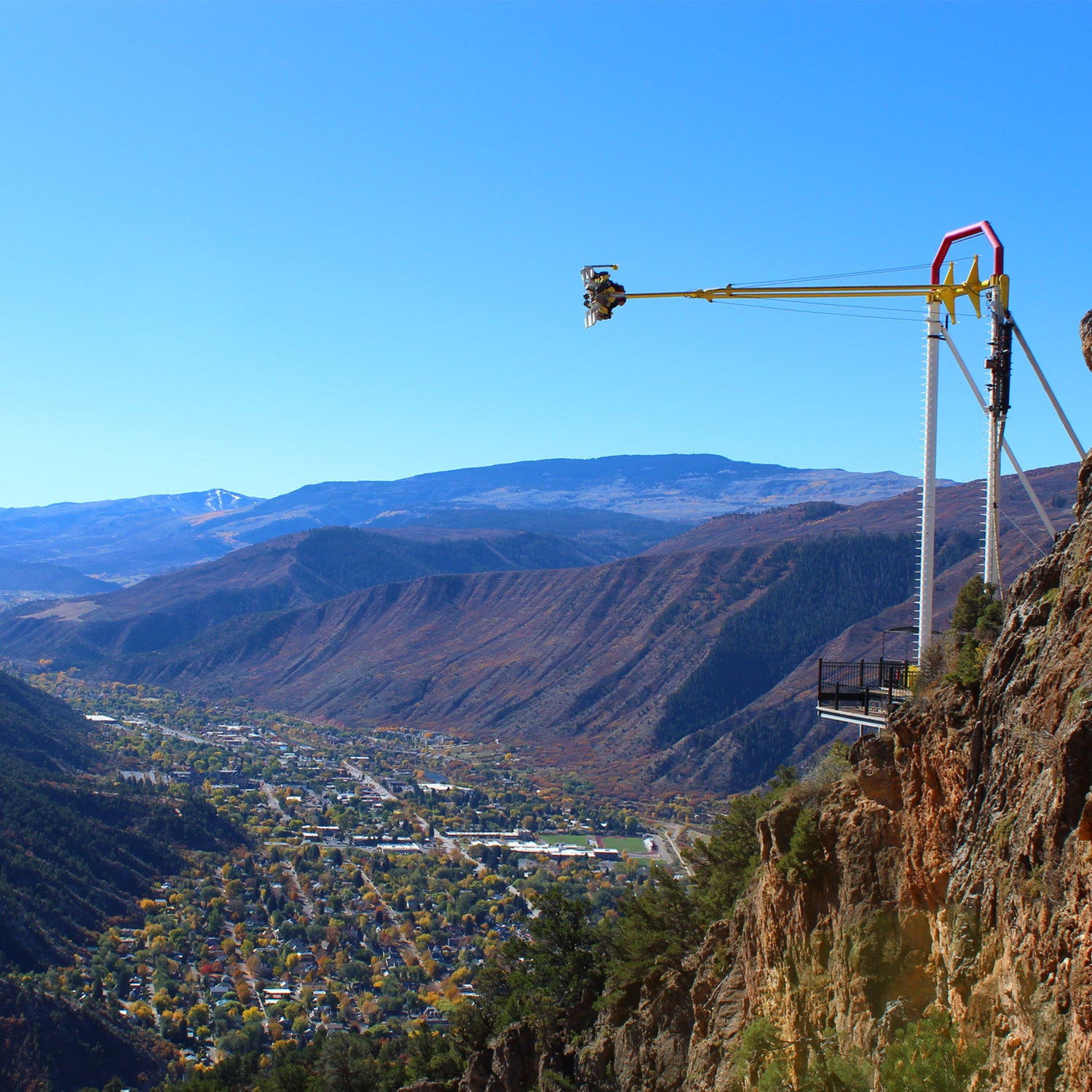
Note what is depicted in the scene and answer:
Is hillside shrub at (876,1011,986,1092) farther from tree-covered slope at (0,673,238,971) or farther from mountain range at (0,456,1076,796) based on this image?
mountain range at (0,456,1076,796)

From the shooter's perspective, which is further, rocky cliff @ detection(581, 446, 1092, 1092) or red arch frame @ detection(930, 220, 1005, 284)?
red arch frame @ detection(930, 220, 1005, 284)

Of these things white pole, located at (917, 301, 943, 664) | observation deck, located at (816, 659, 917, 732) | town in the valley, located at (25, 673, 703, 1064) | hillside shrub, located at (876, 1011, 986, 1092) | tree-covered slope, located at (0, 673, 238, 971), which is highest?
white pole, located at (917, 301, 943, 664)

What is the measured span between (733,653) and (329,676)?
226ft

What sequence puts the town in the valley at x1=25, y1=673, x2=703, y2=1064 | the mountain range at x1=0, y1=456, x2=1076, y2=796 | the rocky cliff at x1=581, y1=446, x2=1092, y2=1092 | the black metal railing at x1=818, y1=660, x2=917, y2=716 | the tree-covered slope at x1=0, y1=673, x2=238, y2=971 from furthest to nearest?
1. the mountain range at x1=0, y1=456, x2=1076, y2=796
2. the tree-covered slope at x1=0, y1=673, x2=238, y2=971
3. the town in the valley at x1=25, y1=673, x2=703, y2=1064
4. the black metal railing at x1=818, y1=660, x2=917, y2=716
5. the rocky cliff at x1=581, y1=446, x2=1092, y2=1092

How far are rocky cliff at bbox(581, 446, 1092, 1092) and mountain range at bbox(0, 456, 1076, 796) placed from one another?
57244mm

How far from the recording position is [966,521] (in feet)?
430

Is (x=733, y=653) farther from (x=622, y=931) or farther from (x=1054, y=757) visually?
(x=1054, y=757)

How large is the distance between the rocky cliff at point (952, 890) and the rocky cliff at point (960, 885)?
0.02m

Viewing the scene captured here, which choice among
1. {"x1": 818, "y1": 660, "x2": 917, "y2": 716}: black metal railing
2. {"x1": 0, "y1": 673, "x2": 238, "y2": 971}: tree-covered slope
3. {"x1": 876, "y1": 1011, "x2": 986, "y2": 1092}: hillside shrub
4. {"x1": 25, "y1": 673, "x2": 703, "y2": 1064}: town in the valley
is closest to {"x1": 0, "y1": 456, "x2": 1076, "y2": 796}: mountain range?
{"x1": 25, "y1": 673, "x2": 703, "y2": 1064}: town in the valley

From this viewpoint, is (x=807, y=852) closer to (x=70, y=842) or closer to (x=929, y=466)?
(x=929, y=466)

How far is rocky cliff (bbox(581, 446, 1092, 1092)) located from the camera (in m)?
9.93

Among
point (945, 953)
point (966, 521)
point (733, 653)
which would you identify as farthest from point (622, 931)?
point (966, 521)

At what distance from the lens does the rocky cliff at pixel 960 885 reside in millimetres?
9930

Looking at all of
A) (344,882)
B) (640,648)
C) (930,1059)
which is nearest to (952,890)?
(930,1059)
